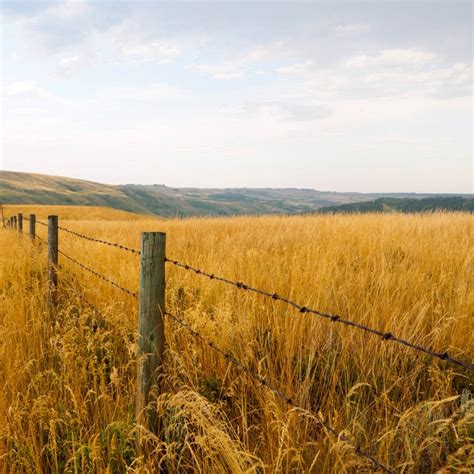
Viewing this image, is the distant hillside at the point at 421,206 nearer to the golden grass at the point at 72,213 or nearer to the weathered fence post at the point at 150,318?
the weathered fence post at the point at 150,318

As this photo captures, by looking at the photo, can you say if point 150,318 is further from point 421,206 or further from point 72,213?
point 421,206

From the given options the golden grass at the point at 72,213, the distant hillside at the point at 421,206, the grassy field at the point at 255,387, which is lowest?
the grassy field at the point at 255,387

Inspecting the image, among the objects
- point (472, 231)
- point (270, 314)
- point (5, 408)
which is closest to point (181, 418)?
point (5, 408)

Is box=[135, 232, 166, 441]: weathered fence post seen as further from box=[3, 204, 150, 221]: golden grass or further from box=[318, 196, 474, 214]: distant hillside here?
box=[3, 204, 150, 221]: golden grass

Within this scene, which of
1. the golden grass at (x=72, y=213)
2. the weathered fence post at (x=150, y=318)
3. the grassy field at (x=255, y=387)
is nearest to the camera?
the grassy field at (x=255, y=387)

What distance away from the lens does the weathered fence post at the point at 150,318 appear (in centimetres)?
239

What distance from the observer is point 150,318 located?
2414 millimetres

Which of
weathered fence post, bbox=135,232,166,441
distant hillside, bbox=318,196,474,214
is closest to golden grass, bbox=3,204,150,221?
distant hillside, bbox=318,196,474,214

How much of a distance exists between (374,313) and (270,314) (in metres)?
0.86

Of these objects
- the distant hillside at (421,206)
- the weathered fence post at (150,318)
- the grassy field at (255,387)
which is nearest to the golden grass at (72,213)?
the distant hillside at (421,206)

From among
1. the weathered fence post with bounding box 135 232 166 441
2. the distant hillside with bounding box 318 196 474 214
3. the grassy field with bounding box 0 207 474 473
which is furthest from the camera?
the distant hillside with bounding box 318 196 474 214

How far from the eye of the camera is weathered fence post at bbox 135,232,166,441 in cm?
239

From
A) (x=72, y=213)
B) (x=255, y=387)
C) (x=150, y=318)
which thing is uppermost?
(x=72, y=213)

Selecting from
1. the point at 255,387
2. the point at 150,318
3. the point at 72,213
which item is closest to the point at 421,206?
the point at 72,213
